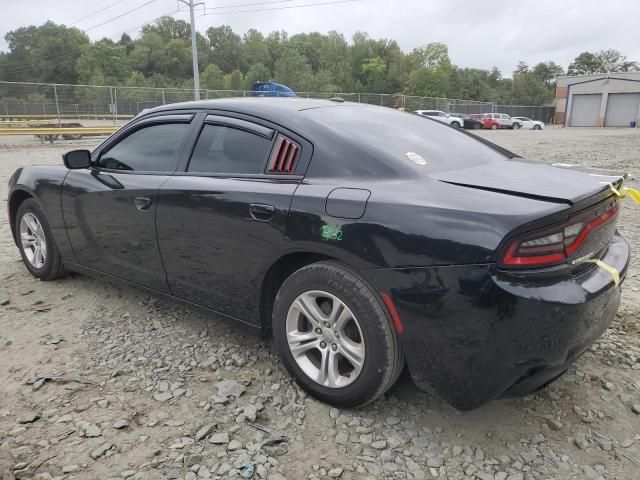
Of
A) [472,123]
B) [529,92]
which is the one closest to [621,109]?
[472,123]

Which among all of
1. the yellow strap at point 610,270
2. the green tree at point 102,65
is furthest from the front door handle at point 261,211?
the green tree at point 102,65

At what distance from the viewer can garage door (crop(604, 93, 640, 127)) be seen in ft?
157

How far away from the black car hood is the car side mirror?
8.54 feet

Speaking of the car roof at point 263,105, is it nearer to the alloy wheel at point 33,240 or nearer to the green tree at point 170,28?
the alloy wheel at point 33,240

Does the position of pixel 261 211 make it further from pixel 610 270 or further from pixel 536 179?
pixel 610 270

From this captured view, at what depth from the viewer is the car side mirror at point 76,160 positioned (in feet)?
12.0

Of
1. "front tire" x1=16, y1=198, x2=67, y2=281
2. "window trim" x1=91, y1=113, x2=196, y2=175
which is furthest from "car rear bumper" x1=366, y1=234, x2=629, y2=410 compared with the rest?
"front tire" x1=16, y1=198, x2=67, y2=281

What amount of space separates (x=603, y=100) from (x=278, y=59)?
42572mm

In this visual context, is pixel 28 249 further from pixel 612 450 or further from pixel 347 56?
pixel 347 56

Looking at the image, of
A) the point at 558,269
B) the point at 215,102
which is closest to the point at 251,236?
the point at 215,102

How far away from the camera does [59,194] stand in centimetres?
385

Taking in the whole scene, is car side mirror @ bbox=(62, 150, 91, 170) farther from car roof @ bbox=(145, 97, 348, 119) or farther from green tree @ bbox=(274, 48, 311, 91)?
green tree @ bbox=(274, 48, 311, 91)

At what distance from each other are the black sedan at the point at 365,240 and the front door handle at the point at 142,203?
0.09 feet

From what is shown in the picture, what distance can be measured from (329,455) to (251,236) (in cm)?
113
